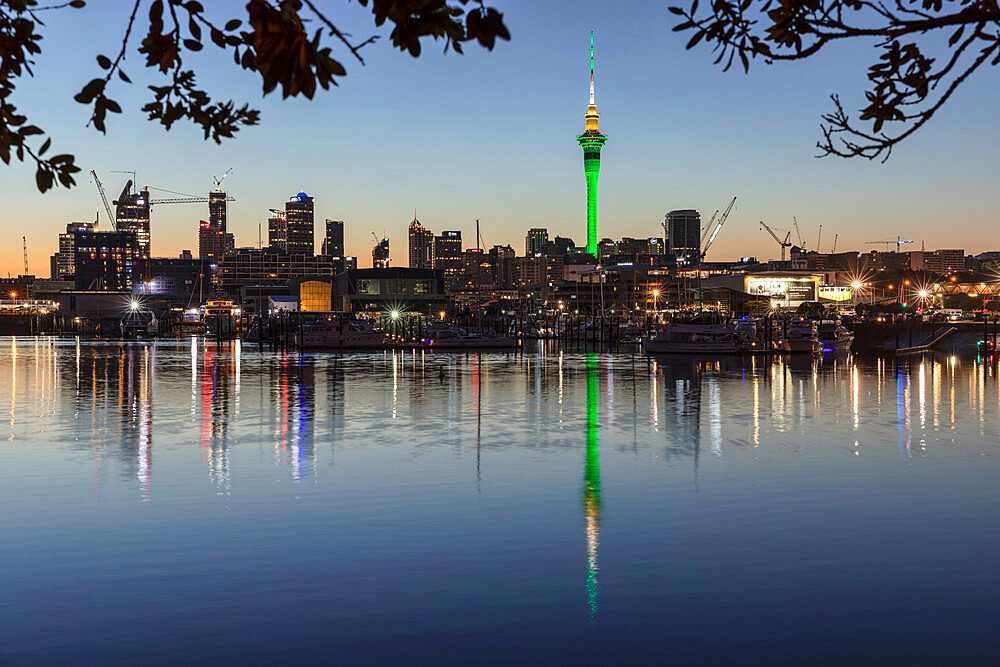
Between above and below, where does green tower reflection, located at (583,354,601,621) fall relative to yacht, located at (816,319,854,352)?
below

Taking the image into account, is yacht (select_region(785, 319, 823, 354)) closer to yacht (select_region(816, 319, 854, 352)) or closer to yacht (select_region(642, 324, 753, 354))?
yacht (select_region(816, 319, 854, 352))

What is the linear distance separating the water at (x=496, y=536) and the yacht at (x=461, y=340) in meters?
90.9

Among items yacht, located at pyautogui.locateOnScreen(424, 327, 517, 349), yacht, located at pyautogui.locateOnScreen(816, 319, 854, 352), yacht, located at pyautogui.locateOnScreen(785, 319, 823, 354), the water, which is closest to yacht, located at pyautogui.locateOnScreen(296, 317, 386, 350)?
yacht, located at pyautogui.locateOnScreen(424, 327, 517, 349)

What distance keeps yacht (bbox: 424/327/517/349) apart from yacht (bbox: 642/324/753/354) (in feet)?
77.7

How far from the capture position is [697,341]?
12538 centimetres

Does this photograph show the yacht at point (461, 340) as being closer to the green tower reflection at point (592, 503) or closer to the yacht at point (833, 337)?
the yacht at point (833, 337)

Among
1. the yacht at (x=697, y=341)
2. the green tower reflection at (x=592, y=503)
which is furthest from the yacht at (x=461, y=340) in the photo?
the green tower reflection at (x=592, y=503)

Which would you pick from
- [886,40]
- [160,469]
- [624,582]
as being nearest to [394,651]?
[624,582]

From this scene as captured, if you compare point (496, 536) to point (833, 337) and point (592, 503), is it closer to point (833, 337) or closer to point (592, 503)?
point (592, 503)

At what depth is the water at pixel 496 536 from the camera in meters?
15.7

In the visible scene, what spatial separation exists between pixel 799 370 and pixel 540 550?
77.8 metres

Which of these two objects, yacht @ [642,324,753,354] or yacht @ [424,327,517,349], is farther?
yacht @ [424,327,517,349]

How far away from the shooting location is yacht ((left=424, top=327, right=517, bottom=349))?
143 m

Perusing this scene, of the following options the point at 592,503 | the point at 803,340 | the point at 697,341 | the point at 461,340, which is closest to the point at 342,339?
the point at 461,340
